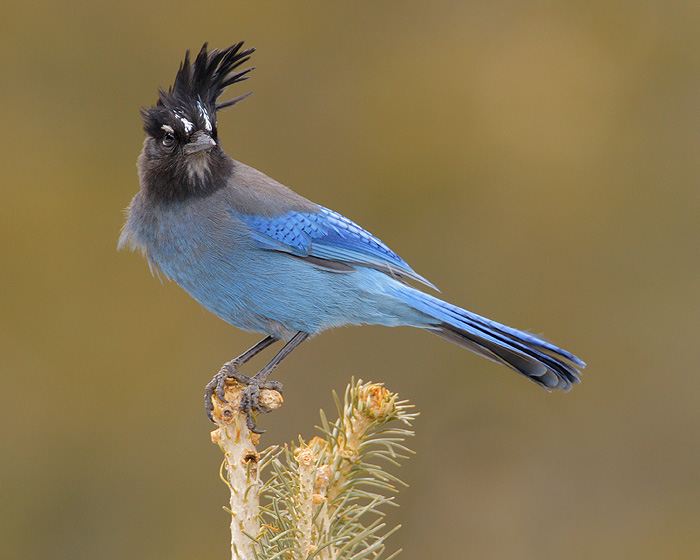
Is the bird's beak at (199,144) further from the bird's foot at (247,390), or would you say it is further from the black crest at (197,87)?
the bird's foot at (247,390)

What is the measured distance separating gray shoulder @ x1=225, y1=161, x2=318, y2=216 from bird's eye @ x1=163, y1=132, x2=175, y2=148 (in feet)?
0.77

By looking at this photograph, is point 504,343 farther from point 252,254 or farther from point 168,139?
point 168,139

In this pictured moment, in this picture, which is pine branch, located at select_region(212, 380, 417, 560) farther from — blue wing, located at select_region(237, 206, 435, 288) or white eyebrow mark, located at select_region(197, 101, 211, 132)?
white eyebrow mark, located at select_region(197, 101, 211, 132)

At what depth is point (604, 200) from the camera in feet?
15.8

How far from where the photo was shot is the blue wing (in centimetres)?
283

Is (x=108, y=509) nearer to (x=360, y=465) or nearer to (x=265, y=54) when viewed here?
(x=265, y=54)

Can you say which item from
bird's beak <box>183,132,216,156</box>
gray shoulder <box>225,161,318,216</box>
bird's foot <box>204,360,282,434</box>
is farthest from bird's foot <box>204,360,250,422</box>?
bird's beak <box>183,132,216,156</box>

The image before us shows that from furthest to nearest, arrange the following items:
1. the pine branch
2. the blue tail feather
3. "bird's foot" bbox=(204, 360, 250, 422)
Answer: the blue tail feather, "bird's foot" bbox=(204, 360, 250, 422), the pine branch

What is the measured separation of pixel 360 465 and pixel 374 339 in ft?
8.09

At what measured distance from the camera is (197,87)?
9.22 ft

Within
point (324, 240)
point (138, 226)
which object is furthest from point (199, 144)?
point (324, 240)

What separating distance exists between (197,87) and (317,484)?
143cm

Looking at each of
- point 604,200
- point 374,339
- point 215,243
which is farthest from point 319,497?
point 604,200

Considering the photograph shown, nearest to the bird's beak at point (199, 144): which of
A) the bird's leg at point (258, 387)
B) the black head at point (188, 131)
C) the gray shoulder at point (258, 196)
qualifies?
the black head at point (188, 131)
